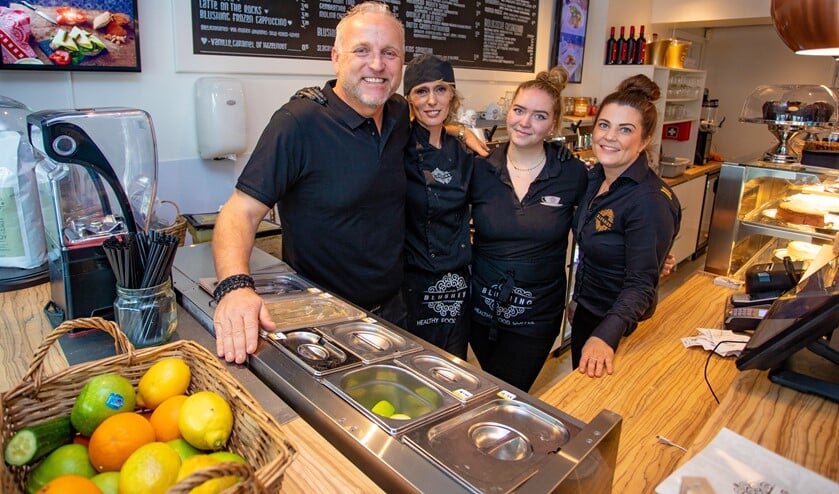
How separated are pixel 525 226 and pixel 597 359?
0.63 meters

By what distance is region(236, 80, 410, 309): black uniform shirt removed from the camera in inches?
61.9

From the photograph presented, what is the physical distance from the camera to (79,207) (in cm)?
129

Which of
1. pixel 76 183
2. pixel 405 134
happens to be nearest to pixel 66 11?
pixel 76 183

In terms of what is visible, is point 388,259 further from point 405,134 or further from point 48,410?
point 48,410

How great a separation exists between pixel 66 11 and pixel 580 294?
81.4 inches

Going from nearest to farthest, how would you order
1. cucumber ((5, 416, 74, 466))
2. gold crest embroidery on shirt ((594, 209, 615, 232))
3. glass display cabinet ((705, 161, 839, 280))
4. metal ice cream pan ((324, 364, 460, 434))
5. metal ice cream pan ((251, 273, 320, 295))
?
cucumber ((5, 416, 74, 466)) → metal ice cream pan ((324, 364, 460, 434)) → metal ice cream pan ((251, 273, 320, 295)) → gold crest embroidery on shirt ((594, 209, 615, 232)) → glass display cabinet ((705, 161, 839, 280))

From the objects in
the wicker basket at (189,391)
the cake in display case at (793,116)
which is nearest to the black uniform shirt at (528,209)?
the wicker basket at (189,391)

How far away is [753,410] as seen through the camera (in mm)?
1095

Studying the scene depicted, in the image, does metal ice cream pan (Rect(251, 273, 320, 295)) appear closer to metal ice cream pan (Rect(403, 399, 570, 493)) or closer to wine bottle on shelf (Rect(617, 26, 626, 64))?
metal ice cream pan (Rect(403, 399, 570, 493))

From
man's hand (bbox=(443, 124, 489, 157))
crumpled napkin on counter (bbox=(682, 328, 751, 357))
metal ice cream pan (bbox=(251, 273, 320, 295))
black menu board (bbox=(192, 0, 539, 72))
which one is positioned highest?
black menu board (bbox=(192, 0, 539, 72))

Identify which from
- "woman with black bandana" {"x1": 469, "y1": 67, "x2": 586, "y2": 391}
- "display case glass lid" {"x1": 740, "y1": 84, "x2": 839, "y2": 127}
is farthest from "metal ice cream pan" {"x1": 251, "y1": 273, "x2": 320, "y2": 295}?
"display case glass lid" {"x1": 740, "y1": 84, "x2": 839, "y2": 127}

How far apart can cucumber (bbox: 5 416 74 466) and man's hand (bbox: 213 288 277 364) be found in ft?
1.21

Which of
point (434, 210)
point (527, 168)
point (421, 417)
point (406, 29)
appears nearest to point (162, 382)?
point (421, 417)

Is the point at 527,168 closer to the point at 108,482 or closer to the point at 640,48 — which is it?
the point at 108,482
